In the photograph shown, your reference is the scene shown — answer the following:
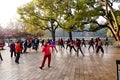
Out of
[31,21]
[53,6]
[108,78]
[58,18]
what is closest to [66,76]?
[108,78]

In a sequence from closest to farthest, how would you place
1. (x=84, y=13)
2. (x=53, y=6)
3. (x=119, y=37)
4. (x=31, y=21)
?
(x=119, y=37) → (x=84, y=13) → (x=53, y=6) → (x=31, y=21)

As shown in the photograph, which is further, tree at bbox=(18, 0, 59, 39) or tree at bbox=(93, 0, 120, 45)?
tree at bbox=(18, 0, 59, 39)

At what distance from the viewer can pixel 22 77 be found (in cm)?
1638

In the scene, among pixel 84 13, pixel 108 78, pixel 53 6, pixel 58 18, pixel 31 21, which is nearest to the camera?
pixel 108 78

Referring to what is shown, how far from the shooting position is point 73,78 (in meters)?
15.7

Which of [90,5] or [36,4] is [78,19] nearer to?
[90,5]

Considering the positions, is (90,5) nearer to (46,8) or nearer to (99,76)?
(46,8)

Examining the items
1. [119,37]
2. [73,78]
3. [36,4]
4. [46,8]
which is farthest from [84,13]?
[73,78]

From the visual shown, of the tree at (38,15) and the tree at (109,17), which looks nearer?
the tree at (109,17)

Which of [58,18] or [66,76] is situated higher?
[58,18]

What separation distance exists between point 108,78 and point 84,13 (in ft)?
105

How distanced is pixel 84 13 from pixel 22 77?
3157 cm

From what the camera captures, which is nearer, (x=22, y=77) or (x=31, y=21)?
(x=22, y=77)

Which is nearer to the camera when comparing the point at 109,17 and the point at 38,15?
the point at 109,17
